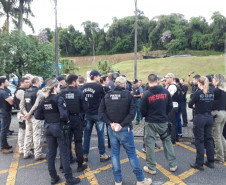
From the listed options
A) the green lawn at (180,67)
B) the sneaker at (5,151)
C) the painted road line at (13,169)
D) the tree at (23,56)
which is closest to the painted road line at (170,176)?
the painted road line at (13,169)

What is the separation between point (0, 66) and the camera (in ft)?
37.9

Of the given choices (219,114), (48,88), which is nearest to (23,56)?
(48,88)

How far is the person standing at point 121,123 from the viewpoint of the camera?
352 centimetres

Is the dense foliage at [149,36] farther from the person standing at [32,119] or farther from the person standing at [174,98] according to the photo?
the person standing at [32,119]

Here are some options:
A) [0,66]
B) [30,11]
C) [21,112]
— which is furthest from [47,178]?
[30,11]

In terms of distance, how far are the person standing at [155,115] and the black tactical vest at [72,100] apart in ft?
4.38

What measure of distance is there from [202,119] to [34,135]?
152 inches

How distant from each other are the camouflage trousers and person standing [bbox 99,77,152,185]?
2218mm

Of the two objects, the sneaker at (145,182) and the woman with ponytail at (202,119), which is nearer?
the sneaker at (145,182)

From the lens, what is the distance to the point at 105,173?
4203 millimetres

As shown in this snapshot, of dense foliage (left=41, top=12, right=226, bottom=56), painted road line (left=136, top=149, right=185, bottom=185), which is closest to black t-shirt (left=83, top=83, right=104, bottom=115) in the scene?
painted road line (left=136, top=149, right=185, bottom=185)

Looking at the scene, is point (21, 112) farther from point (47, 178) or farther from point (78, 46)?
point (78, 46)

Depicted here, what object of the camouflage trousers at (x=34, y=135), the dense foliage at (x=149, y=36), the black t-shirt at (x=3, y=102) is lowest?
the camouflage trousers at (x=34, y=135)

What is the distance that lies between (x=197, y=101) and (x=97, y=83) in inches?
88.0
